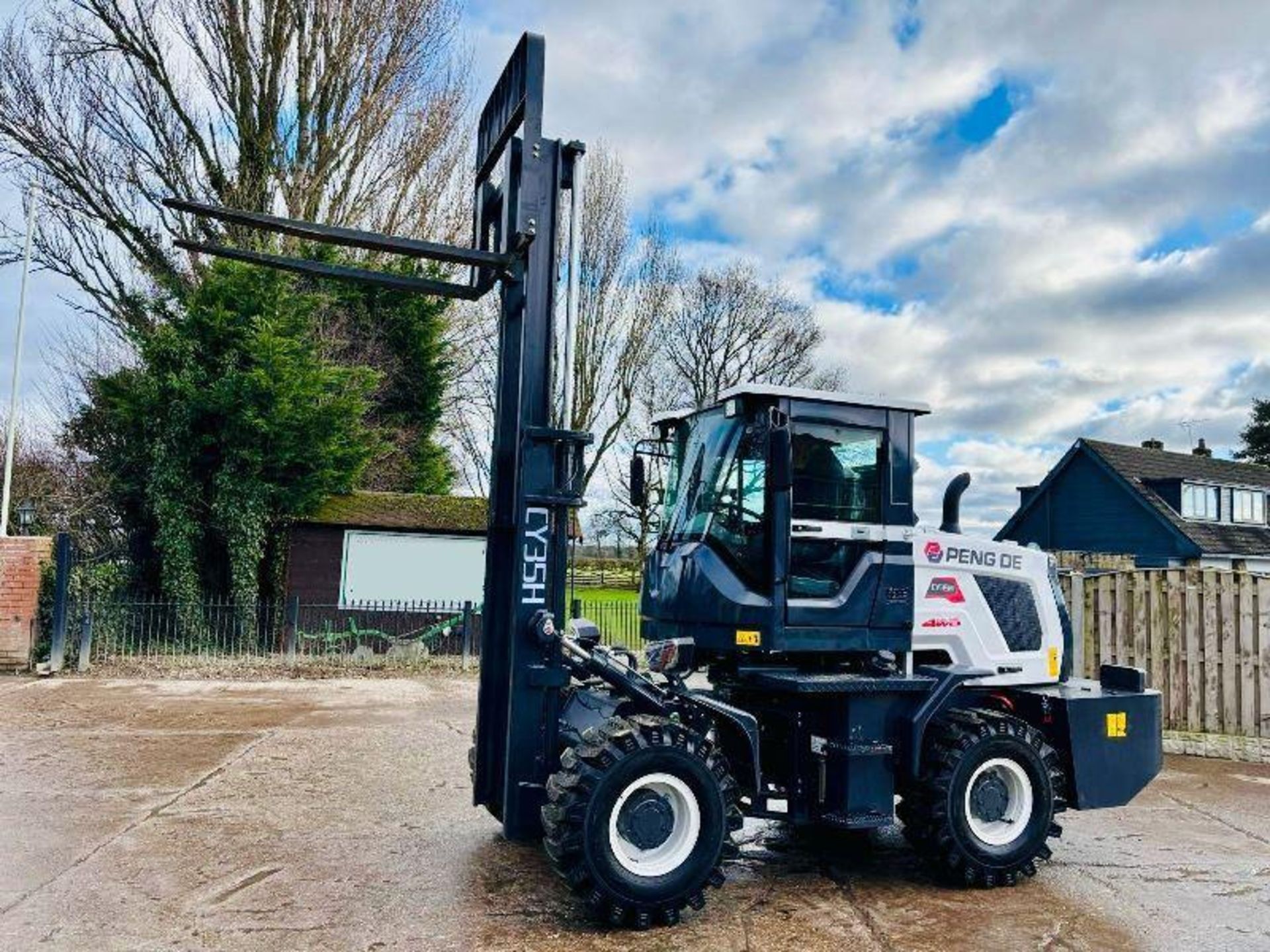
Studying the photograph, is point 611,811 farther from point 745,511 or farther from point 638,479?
point 638,479

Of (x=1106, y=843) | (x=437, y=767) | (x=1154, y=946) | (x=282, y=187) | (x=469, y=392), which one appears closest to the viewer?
(x=1154, y=946)

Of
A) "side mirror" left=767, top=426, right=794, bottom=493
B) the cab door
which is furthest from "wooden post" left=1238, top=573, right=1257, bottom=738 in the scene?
"side mirror" left=767, top=426, right=794, bottom=493

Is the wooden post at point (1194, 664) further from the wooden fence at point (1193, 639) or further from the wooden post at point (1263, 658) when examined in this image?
the wooden post at point (1263, 658)

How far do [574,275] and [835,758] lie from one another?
10.1 ft

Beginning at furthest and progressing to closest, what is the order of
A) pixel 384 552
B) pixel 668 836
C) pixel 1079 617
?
pixel 384 552 < pixel 1079 617 < pixel 668 836

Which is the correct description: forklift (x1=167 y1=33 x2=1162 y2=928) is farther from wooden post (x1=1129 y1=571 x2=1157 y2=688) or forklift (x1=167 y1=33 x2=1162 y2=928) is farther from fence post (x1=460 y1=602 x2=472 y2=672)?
fence post (x1=460 y1=602 x2=472 y2=672)

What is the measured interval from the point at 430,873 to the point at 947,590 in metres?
3.50

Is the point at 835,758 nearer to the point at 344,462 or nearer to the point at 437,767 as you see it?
the point at 437,767

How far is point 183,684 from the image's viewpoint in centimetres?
1398

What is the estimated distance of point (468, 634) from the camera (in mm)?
16844

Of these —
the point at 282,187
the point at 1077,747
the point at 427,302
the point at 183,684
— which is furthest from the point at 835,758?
the point at 282,187

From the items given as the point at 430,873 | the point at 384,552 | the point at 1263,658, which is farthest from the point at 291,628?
the point at 1263,658

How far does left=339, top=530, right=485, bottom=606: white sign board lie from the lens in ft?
58.0

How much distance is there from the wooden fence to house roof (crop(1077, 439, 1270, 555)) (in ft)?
74.2
